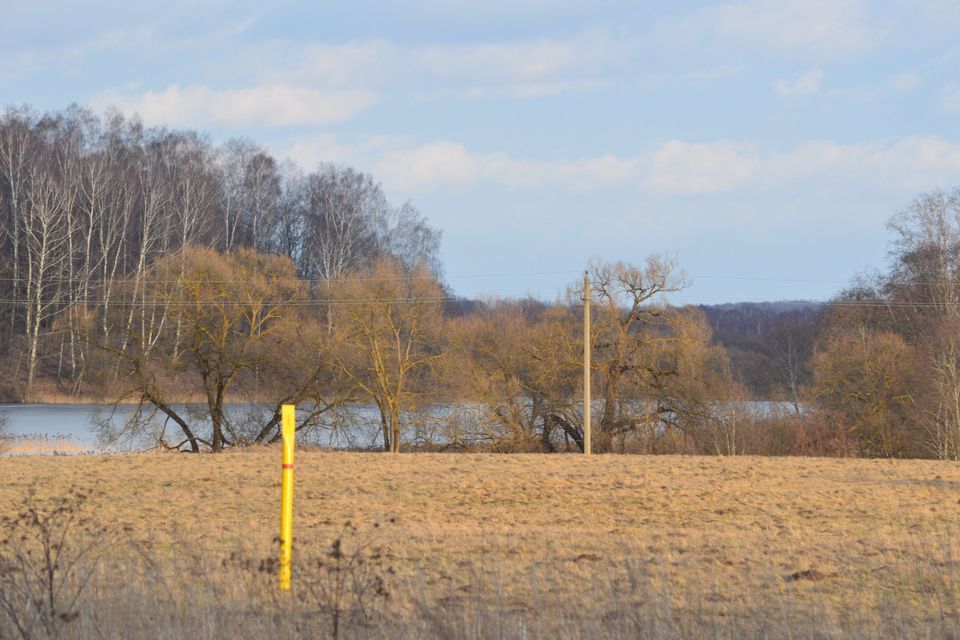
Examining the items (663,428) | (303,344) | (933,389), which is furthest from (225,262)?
(933,389)

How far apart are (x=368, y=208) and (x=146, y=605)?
64.0 meters

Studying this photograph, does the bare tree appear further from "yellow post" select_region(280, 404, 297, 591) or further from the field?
"yellow post" select_region(280, 404, 297, 591)

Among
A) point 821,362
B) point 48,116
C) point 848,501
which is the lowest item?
point 848,501

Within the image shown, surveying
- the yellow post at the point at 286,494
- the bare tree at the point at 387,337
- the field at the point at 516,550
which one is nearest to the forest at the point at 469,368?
the bare tree at the point at 387,337

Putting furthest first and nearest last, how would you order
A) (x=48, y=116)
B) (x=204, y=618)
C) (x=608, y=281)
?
(x=48, y=116) < (x=608, y=281) < (x=204, y=618)

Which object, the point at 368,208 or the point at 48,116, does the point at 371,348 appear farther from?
the point at 48,116

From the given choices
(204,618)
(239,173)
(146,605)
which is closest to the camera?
(204,618)

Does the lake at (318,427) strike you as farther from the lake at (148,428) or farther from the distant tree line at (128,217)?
the distant tree line at (128,217)

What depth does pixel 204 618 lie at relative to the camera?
22.6ft

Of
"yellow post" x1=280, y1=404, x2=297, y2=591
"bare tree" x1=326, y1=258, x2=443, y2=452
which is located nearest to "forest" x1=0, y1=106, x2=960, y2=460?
"bare tree" x1=326, y1=258, x2=443, y2=452

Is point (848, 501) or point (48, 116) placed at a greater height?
point (48, 116)

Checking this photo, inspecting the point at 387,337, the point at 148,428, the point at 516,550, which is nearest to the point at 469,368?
the point at 387,337

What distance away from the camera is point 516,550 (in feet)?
38.0

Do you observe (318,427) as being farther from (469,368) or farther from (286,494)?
(286,494)
